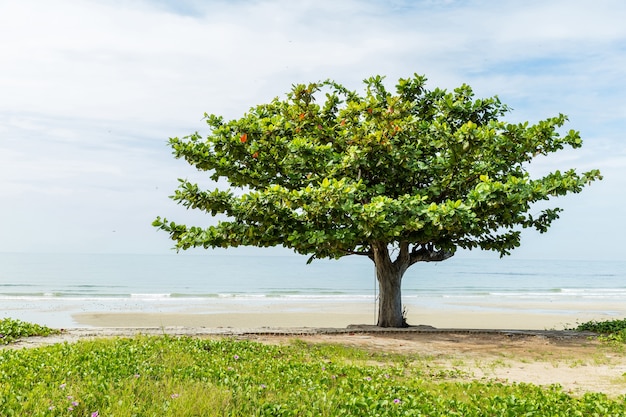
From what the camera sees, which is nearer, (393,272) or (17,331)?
(17,331)

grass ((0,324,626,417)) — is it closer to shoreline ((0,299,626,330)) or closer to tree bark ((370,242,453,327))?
tree bark ((370,242,453,327))

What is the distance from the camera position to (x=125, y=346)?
11.5 m

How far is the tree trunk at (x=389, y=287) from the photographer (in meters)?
18.7

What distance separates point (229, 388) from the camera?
27.6ft

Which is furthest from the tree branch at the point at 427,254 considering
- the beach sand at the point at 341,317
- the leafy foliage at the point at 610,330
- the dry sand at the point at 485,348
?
the beach sand at the point at 341,317

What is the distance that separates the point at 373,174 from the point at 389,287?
3.83 m

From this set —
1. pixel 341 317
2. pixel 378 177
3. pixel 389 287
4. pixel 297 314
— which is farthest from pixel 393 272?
pixel 297 314

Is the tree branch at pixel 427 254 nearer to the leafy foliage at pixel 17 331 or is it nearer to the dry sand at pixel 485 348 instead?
the dry sand at pixel 485 348

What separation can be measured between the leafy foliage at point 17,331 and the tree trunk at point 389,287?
9608 mm

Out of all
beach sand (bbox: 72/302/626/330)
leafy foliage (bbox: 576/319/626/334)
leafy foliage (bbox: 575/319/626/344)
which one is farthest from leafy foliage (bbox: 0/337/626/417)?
beach sand (bbox: 72/302/626/330)

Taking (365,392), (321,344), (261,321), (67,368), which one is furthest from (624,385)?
(261,321)

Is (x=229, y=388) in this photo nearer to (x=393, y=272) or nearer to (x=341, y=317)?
(x=393, y=272)

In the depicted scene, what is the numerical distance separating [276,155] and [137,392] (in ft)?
34.4

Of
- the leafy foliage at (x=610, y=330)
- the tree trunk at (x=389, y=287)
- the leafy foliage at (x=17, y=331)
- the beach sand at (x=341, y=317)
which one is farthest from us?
the beach sand at (x=341, y=317)
